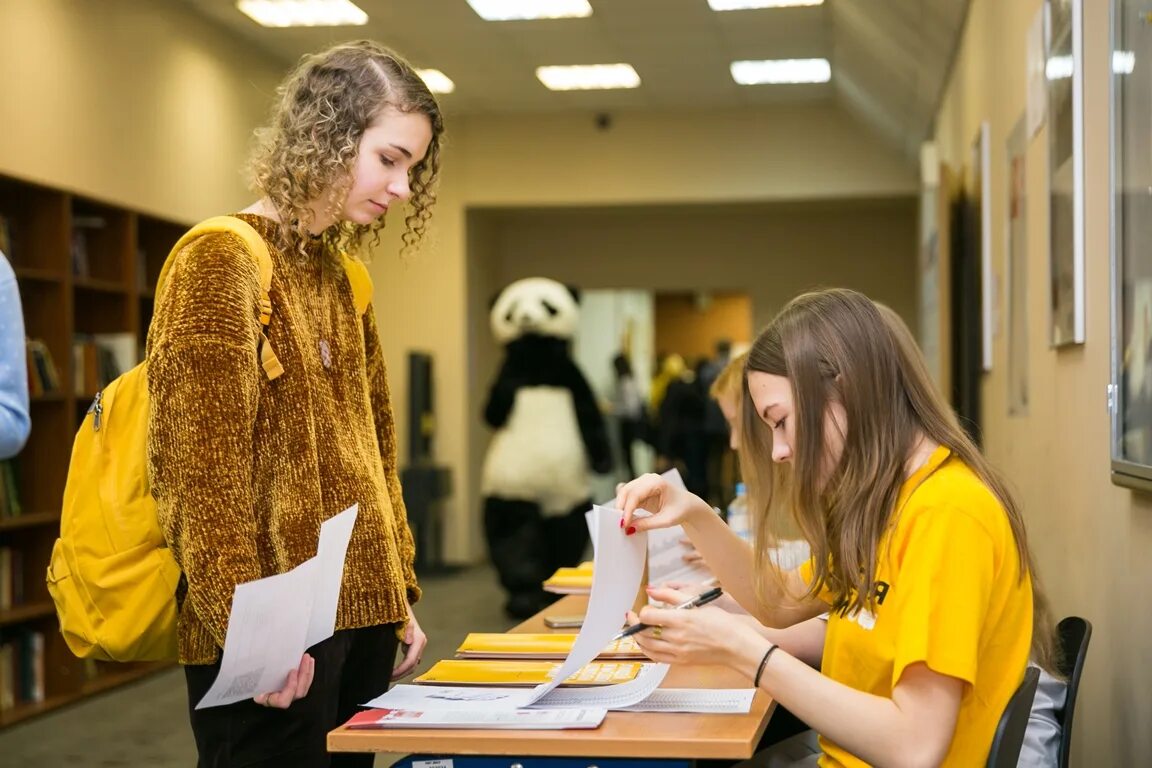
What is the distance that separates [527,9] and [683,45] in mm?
1088

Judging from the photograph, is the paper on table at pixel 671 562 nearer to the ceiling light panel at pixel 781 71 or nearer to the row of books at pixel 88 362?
the row of books at pixel 88 362

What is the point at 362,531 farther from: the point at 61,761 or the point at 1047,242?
the point at 61,761

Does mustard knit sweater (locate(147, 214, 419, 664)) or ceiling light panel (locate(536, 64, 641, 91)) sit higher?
ceiling light panel (locate(536, 64, 641, 91))

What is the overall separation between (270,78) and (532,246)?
3.38m

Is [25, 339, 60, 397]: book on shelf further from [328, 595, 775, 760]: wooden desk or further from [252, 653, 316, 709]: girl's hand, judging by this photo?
[328, 595, 775, 760]: wooden desk

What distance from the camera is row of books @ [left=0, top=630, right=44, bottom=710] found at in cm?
488

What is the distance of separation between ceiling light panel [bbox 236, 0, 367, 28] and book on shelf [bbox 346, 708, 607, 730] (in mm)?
Result: 5574

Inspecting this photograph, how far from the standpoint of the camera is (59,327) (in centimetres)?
513

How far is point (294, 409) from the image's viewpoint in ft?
5.66

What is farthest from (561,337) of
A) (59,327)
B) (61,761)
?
(61,761)

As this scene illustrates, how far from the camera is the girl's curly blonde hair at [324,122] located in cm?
179

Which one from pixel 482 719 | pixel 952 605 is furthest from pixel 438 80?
pixel 952 605

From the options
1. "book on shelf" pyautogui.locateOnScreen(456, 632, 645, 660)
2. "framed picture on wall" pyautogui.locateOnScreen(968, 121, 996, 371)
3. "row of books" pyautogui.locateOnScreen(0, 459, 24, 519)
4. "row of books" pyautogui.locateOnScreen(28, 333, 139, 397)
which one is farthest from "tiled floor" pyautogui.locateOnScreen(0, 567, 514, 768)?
"framed picture on wall" pyautogui.locateOnScreen(968, 121, 996, 371)

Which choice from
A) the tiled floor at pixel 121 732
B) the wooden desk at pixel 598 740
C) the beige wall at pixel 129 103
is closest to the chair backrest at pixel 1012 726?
the wooden desk at pixel 598 740
